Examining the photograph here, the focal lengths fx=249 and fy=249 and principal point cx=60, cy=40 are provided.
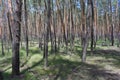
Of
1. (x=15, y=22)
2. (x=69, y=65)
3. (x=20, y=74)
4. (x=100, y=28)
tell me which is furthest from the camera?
(x=100, y=28)

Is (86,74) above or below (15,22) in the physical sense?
below

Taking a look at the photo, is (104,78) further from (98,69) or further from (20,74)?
(20,74)

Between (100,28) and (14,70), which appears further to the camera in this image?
(100,28)

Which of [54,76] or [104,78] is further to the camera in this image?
[54,76]

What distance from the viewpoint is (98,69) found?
15.5 meters

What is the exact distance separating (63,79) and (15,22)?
4.16 m

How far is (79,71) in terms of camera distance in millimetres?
14836

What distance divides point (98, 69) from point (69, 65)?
232 cm

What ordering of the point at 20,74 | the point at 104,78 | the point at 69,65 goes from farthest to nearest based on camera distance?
the point at 69,65 → the point at 20,74 → the point at 104,78

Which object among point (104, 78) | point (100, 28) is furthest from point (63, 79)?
point (100, 28)

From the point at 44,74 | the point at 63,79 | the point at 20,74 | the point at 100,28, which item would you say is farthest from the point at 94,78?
the point at 100,28

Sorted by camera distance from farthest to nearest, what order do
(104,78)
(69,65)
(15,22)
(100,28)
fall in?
(100,28)
(69,65)
(15,22)
(104,78)

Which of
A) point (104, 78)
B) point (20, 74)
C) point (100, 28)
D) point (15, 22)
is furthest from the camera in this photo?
point (100, 28)

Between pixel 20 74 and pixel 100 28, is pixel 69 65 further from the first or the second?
pixel 100 28
